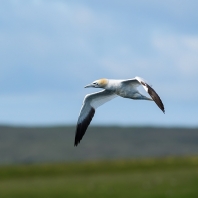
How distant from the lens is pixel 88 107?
13180mm

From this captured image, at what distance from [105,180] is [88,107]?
3127 cm

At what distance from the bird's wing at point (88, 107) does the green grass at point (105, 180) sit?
82.2 ft

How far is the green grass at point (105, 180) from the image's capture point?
128 ft

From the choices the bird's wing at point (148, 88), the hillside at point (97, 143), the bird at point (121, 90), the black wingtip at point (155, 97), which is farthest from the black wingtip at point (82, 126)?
the hillside at point (97, 143)

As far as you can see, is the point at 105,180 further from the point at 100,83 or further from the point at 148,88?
the point at 148,88

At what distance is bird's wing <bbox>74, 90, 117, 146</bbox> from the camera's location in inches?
509

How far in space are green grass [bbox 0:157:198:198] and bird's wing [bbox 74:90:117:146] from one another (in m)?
25.1

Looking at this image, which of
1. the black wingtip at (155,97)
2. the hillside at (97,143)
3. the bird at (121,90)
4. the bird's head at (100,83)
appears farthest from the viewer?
the hillside at (97,143)

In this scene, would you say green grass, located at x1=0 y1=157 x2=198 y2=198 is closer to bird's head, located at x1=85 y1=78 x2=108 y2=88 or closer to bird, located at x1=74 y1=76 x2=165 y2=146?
bird, located at x1=74 y1=76 x2=165 y2=146

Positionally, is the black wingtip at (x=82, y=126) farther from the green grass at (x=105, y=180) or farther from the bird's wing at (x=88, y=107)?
the green grass at (x=105, y=180)

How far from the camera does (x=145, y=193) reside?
3884 cm

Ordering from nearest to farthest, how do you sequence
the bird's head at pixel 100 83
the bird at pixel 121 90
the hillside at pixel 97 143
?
1. the bird at pixel 121 90
2. the bird's head at pixel 100 83
3. the hillside at pixel 97 143

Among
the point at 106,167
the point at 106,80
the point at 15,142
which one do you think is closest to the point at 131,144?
the point at 15,142

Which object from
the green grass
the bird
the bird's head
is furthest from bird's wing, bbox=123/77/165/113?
the green grass
